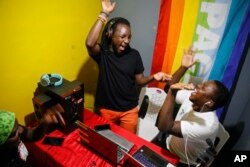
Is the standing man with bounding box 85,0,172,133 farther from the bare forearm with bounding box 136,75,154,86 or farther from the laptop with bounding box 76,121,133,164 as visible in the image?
the laptop with bounding box 76,121,133,164

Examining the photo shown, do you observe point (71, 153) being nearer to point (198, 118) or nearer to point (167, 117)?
point (167, 117)

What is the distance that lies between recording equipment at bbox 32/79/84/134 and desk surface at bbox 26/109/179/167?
0.42ft

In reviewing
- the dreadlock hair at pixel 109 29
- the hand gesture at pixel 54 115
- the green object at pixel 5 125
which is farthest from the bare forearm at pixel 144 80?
the green object at pixel 5 125

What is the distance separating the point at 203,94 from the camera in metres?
1.54

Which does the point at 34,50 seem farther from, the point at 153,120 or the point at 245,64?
the point at 245,64

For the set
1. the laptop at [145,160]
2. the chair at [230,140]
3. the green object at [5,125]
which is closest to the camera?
the green object at [5,125]

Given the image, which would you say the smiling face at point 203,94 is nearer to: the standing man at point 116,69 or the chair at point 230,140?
the standing man at point 116,69

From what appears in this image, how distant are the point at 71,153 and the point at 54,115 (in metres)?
0.34

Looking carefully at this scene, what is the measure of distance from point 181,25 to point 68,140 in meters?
1.54

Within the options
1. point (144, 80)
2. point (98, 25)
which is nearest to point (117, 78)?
point (144, 80)

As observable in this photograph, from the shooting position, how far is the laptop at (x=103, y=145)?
4.86ft

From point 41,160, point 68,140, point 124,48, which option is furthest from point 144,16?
point 41,160

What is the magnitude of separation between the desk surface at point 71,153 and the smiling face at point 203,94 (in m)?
0.46

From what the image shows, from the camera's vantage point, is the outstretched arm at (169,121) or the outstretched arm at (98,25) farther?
the outstretched arm at (98,25)
